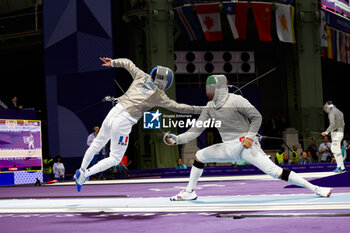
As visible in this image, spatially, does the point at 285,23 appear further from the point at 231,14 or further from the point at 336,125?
the point at 336,125

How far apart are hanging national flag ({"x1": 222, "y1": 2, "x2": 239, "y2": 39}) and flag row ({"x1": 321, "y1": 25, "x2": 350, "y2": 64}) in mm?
3634

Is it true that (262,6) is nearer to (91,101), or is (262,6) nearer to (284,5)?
(284,5)

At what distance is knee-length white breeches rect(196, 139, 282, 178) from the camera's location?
5.45 metres

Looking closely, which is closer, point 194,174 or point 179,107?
point 194,174

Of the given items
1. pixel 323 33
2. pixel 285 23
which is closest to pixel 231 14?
pixel 285 23

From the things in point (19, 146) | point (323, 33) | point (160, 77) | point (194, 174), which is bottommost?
point (194, 174)

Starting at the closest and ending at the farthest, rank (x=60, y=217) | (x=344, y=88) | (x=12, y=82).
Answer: (x=60, y=217) < (x=12, y=82) < (x=344, y=88)

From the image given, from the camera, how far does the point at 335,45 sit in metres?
20.8

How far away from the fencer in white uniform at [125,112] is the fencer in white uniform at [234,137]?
470mm

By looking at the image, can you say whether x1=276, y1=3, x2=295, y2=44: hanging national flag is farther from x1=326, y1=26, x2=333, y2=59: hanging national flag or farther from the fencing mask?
the fencing mask

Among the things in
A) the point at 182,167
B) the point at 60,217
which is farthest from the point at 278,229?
the point at 182,167

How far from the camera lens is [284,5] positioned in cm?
1872

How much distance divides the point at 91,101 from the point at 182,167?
13.8 feet

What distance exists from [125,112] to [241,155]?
151 centimetres
